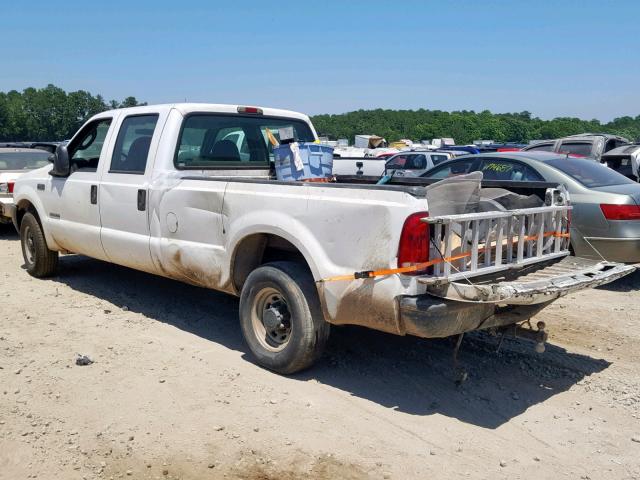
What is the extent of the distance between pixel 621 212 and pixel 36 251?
6846 millimetres

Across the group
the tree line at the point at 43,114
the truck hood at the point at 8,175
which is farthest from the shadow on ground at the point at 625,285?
the tree line at the point at 43,114

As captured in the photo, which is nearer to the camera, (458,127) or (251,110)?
(251,110)

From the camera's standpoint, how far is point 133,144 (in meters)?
6.46

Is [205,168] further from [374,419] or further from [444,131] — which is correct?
[444,131]

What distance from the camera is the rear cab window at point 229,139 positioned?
20.0ft

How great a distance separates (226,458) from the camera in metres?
3.82

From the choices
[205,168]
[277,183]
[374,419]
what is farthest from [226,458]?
[205,168]

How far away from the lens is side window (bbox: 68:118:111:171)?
703 cm

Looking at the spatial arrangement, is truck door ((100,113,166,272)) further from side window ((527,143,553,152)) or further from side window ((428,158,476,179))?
side window ((527,143,553,152))

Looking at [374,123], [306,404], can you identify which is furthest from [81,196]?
[374,123]

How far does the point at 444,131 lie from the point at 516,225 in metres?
62.7

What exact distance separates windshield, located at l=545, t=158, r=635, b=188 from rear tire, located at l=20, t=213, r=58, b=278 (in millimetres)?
6232

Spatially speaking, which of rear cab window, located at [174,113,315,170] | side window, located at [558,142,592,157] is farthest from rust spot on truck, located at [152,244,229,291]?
side window, located at [558,142,592,157]

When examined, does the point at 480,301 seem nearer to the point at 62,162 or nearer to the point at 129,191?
the point at 129,191
